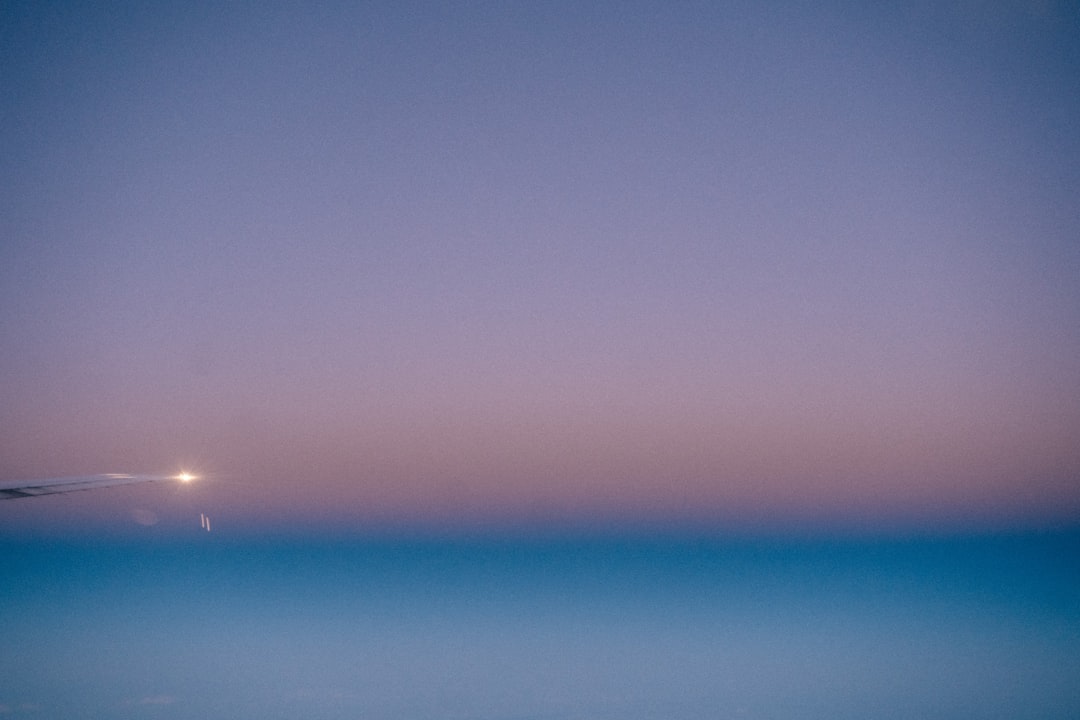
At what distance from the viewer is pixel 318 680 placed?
25344mm

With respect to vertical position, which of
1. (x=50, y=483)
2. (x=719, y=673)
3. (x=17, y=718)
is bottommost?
(x=17, y=718)

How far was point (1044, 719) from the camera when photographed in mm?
21828

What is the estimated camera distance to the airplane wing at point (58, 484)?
6.95 m

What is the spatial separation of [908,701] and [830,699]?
3298 mm

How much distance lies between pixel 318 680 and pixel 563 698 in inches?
453

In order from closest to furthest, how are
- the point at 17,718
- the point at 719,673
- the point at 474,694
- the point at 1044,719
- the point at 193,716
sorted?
the point at 17,718 < the point at 193,716 < the point at 1044,719 < the point at 474,694 < the point at 719,673

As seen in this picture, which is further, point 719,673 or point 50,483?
point 719,673

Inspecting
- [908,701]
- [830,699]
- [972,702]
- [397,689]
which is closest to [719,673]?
[830,699]

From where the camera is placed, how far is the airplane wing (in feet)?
22.8

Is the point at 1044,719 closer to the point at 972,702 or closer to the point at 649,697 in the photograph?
the point at 972,702

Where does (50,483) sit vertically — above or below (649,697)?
above

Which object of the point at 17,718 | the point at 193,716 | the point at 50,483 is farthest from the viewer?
the point at 193,716

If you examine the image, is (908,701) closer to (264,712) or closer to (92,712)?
(264,712)

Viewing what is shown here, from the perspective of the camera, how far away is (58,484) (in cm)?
751
